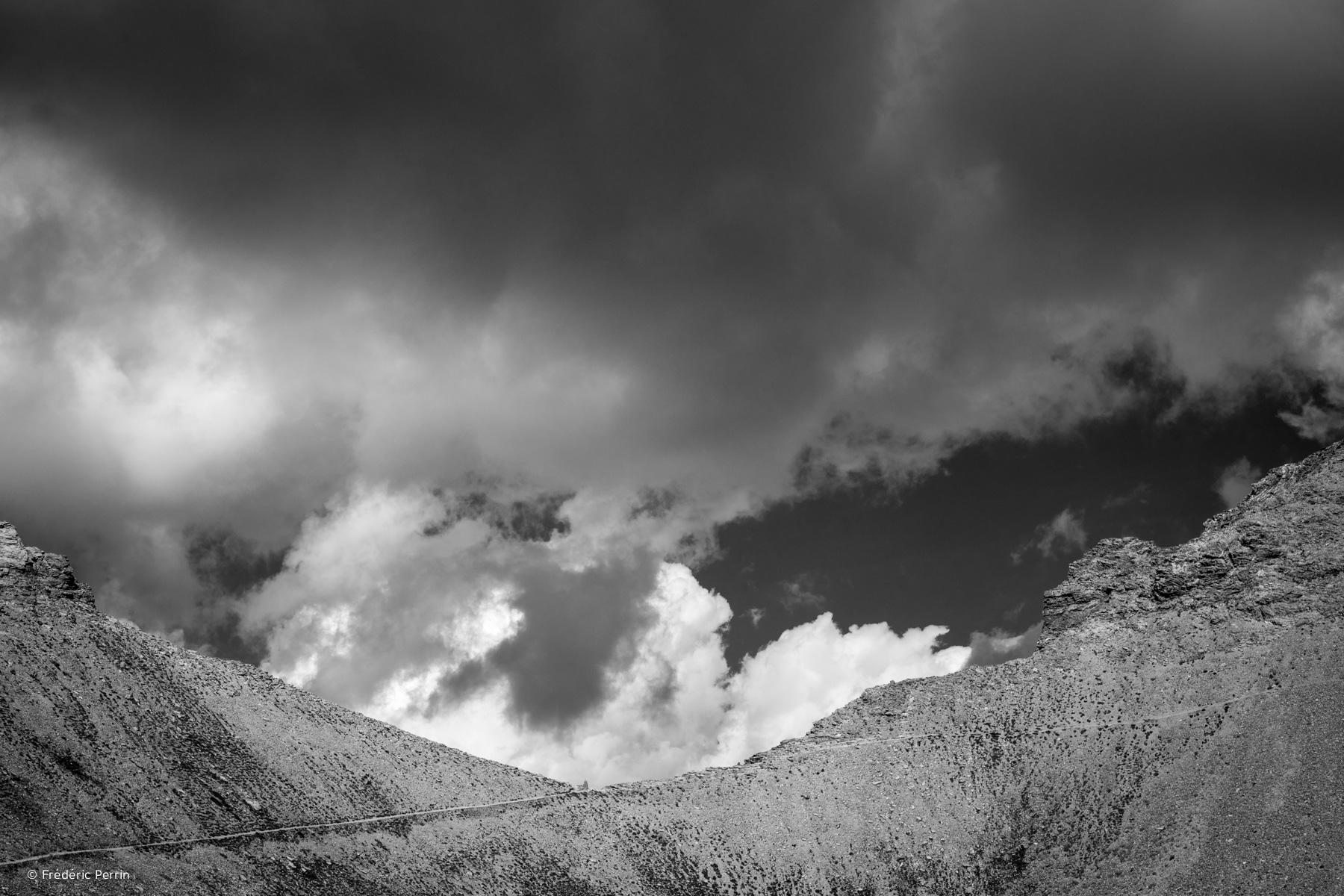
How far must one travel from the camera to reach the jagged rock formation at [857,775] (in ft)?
259

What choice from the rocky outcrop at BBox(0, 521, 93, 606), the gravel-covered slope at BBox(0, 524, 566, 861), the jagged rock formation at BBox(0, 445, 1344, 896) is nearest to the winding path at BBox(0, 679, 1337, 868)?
the jagged rock formation at BBox(0, 445, 1344, 896)

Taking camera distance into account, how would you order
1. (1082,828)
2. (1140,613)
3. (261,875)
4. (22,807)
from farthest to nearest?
(1140,613)
(1082,828)
(261,875)
(22,807)

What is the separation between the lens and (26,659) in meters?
83.1

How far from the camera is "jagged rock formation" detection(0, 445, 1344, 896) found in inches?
3113

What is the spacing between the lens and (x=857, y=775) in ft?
351

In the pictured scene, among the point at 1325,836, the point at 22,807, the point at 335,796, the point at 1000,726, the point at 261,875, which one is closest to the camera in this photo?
the point at 22,807

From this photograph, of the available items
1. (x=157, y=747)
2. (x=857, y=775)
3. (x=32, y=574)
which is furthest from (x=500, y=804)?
(x=32, y=574)

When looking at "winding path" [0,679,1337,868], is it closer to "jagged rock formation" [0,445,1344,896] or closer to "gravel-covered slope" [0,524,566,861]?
"jagged rock formation" [0,445,1344,896]

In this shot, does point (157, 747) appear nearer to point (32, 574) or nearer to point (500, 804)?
point (32, 574)

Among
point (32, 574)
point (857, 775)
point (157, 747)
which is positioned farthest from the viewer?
point (857, 775)

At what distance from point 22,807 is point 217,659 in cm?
3334

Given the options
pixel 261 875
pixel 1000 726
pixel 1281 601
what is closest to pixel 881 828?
pixel 1000 726

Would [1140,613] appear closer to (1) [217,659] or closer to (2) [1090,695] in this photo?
(2) [1090,695]

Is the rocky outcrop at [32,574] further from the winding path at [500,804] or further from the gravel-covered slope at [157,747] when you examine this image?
the winding path at [500,804]
